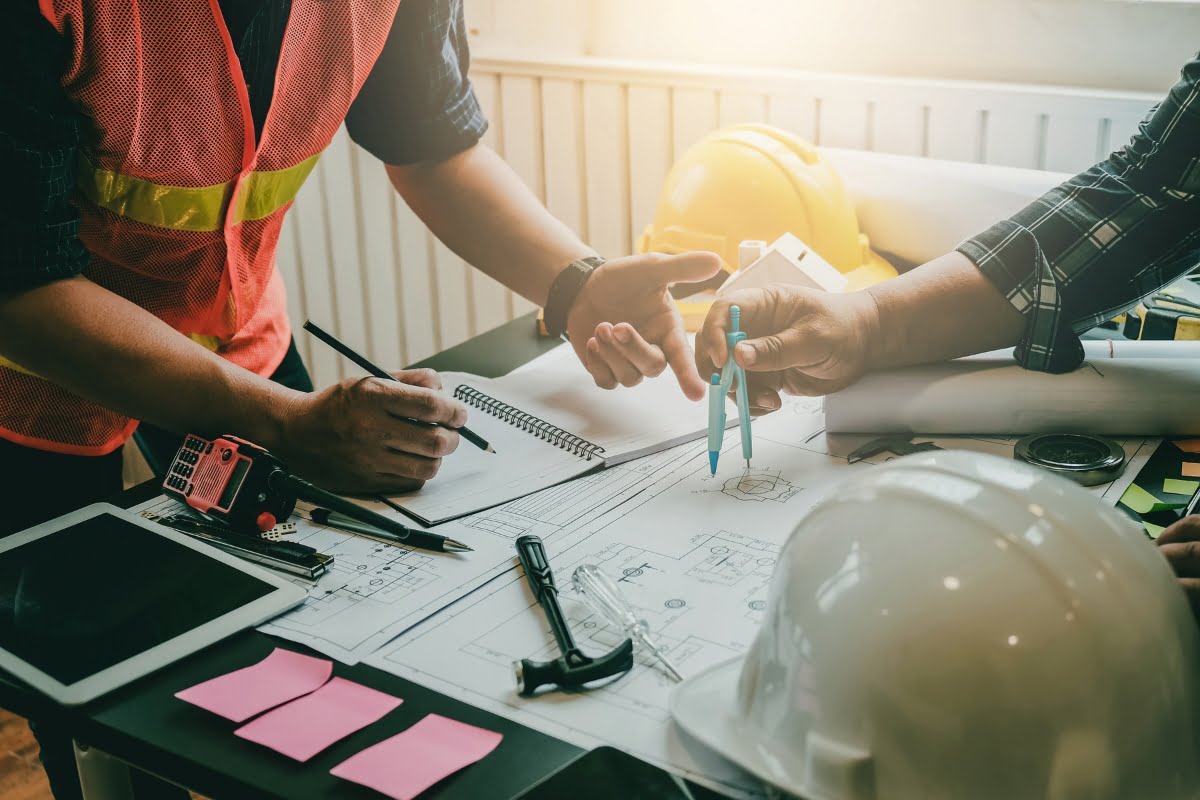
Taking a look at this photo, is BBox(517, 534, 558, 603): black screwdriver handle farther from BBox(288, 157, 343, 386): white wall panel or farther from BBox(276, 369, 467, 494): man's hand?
BBox(288, 157, 343, 386): white wall panel

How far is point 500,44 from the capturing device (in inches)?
86.3

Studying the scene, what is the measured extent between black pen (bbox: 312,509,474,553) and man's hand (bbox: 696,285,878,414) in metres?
0.33

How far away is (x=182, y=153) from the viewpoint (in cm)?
107

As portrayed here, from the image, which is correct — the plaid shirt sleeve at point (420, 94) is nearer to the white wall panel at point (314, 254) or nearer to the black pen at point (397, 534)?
the black pen at point (397, 534)

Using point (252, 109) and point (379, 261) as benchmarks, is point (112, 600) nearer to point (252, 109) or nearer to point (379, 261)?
point (252, 109)

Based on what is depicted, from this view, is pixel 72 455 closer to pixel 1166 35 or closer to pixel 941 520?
pixel 941 520

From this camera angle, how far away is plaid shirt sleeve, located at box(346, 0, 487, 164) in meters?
1.27

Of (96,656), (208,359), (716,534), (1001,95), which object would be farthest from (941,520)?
(1001,95)

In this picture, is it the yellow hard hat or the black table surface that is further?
the yellow hard hat

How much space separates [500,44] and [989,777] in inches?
74.6

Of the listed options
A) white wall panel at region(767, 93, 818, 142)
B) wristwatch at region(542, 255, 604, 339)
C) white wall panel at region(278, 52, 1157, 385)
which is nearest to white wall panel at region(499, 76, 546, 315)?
white wall panel at region(278, 52, 1157, 385)

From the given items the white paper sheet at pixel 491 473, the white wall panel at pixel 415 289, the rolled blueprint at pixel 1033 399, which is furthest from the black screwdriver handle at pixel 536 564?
the white wall panel at pixel 415 289

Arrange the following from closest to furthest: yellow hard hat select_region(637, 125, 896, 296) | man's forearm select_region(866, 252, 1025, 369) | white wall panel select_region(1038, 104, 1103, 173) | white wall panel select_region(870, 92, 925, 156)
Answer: man's forearm select_region(866, 252, 1025, 369) → yellow hard hat select_region(637, 125, 896, 296) → white wall panel select_region(1038, 104, 1103, 173) → white wall panel select_region(870, 92, 925, 156)

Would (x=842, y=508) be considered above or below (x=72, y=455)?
above
